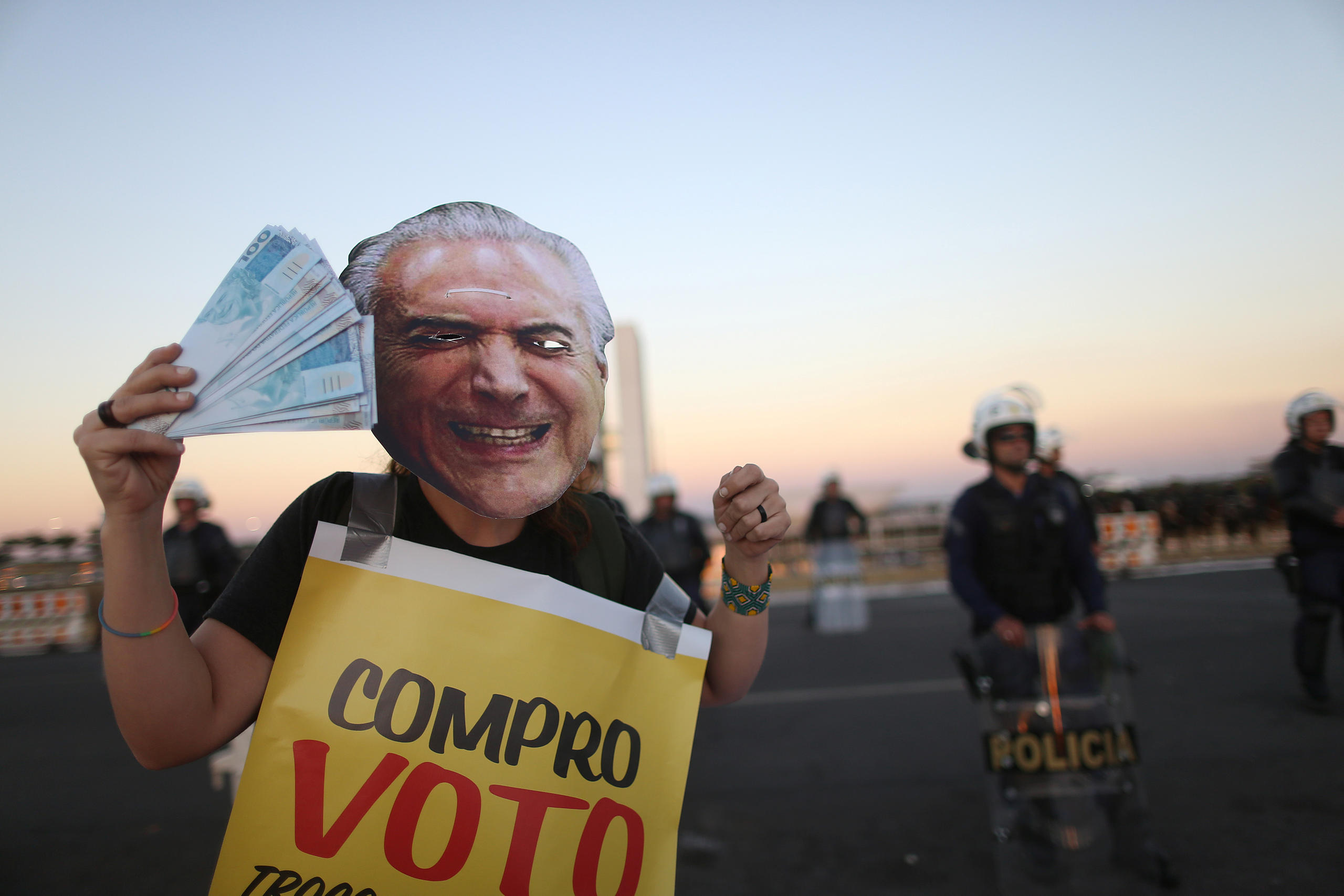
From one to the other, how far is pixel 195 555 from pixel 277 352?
4.91m

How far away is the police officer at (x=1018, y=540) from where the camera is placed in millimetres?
3232

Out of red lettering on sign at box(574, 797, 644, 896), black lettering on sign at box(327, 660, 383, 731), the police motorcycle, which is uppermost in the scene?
black lettering on sign at box(327, 660, 383, 731)

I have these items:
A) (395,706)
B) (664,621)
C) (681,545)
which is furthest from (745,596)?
(681,545)

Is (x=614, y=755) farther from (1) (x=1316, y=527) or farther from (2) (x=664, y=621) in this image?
(1) (x=1316, y=527)

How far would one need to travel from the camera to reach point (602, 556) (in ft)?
3.68

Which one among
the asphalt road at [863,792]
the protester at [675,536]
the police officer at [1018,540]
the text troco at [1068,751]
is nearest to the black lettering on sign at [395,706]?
the asphalt road at [863,792]

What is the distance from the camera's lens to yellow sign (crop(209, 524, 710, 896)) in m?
0.91

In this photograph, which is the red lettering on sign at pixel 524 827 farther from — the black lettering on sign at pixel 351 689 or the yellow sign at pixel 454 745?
the black lettering on sign at pixel 351 689

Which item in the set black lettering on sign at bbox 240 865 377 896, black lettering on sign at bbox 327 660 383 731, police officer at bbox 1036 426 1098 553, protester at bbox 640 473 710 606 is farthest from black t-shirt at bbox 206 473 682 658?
protester at bbox 640 473 710 606

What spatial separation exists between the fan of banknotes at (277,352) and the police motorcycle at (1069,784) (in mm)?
2837

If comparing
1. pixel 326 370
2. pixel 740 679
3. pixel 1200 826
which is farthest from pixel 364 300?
pixel 1200 826

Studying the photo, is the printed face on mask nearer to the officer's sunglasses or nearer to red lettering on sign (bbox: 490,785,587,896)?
red lettering on sign (bbox: 490,785,587,896)

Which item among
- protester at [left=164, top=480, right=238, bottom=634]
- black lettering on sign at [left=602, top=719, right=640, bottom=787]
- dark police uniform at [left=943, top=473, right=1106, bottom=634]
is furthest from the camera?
protester at [left=164, top=480, right=238, bottom=634]

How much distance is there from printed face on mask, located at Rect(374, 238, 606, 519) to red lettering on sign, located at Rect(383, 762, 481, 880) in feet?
1.10
